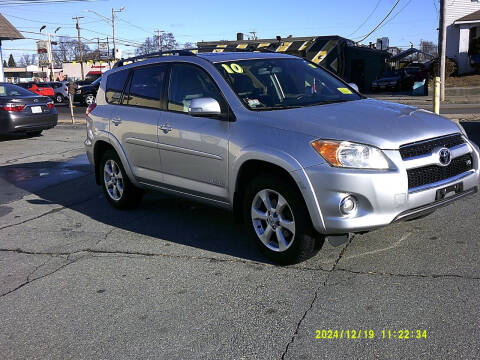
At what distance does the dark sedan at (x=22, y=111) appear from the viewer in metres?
12.8

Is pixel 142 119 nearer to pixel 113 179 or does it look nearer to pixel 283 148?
pixel 113 179

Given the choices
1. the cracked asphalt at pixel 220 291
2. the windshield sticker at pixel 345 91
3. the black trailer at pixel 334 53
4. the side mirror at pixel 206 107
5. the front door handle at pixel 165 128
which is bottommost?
the cracked asphalt at pixel 220 291

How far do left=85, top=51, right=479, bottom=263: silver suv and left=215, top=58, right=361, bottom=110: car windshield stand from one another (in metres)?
0.01

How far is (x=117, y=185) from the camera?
20.9 ft

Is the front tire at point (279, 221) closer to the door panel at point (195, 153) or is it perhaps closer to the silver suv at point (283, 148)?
the silver suv at point (283, 148)

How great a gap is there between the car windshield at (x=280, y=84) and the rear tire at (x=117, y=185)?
207cm

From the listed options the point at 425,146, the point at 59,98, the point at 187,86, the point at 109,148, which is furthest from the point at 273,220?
the point at 59,98

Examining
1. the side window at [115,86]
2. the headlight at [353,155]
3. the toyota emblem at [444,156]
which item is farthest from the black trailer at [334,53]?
the headlight at [353,155]

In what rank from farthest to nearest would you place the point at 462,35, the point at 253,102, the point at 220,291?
the point at 462,35, the point at 253,102, the point at 220,291

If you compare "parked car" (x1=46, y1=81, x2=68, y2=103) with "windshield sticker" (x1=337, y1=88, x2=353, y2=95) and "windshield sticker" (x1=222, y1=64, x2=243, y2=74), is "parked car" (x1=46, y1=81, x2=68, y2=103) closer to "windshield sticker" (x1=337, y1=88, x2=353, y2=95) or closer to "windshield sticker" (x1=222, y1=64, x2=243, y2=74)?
"windshield sticker" (x1=222, y1=64, x2=243, y2=74)

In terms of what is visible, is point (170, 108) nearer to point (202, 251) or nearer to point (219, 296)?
point (202, 251)

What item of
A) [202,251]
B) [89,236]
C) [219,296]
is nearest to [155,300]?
[219,296]

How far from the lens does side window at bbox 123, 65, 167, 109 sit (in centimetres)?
550

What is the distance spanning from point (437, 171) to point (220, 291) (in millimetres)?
2007
